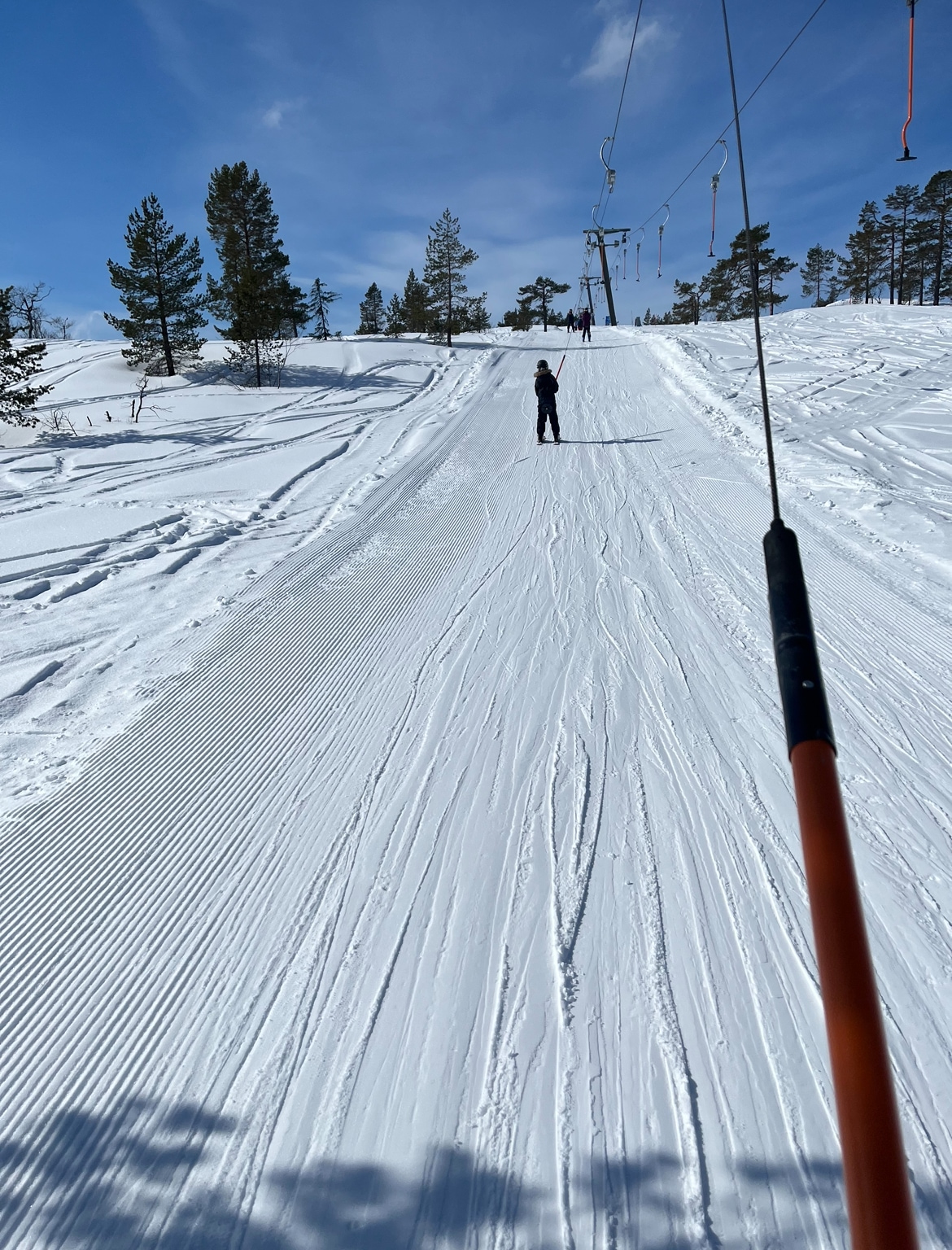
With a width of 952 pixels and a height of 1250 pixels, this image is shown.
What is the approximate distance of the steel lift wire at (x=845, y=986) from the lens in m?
0.81

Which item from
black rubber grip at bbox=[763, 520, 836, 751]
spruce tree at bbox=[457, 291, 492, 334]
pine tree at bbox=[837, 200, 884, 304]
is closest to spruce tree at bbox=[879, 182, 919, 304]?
pine tree at bbox=[837, 200, 884, 304]

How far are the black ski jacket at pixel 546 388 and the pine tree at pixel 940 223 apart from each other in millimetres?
52491

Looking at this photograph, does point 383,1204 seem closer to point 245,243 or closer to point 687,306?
point 245,243

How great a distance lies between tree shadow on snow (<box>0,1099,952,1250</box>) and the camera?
72.5 inches

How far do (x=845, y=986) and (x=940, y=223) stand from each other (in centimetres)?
6485

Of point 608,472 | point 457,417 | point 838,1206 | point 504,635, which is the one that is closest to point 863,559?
point 504,635

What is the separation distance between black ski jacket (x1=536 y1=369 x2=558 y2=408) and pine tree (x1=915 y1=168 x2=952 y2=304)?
5249 cm

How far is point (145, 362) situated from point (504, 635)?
31947mm

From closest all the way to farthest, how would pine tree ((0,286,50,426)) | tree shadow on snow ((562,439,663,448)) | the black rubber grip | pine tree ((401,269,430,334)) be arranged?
the black rubber grip, tree shadow on snow ((562,439,663,448)), pine tree ((0,286,50,426)), pine tree ((401,269,430,334))

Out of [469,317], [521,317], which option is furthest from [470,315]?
[521,317]

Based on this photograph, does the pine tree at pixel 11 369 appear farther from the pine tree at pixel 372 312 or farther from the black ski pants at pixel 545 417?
the pine tree at pixel 372 312

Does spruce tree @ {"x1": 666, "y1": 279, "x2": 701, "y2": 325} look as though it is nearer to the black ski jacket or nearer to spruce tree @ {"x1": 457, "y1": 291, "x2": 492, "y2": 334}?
spruce tree @ {"x1": 457, "y1": 291, "x2": 492, "y2": 334}

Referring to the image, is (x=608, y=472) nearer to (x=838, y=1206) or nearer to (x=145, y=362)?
(x=838, y=1206)

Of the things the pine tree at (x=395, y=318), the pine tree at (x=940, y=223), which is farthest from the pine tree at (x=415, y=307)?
the pine tree at (x=940, y=223)
